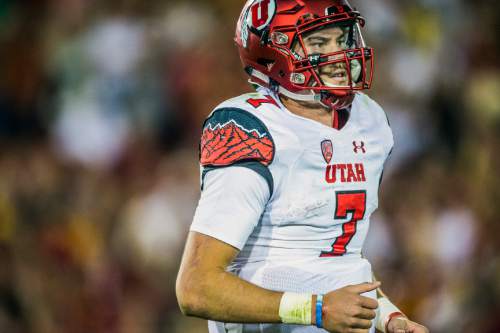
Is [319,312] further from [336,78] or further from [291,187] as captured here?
[336,78]

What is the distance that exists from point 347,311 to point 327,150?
591 millimetres

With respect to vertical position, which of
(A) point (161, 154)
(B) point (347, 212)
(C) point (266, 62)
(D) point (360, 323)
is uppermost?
(C) point (266, 62)

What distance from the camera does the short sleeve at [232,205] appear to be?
2.69 metres

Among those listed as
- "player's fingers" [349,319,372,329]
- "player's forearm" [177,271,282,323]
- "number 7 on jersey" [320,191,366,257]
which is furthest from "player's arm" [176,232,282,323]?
"number 7 on jersey" [320,191,366,257]

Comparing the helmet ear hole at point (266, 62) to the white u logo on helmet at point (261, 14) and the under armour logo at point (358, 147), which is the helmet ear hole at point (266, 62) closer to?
the white u logo on helmet at point (261, 14)

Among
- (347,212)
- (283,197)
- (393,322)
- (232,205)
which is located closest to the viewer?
(232,205)

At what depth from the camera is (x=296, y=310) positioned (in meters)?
2.61

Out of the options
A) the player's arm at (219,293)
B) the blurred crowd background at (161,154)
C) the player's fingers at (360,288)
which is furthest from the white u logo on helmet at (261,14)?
the blurred crowd background at (161,154)

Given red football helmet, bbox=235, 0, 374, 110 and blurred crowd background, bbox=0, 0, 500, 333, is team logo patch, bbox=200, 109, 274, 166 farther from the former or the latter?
blurred crowd background, bbox=0, 0, 500, 333

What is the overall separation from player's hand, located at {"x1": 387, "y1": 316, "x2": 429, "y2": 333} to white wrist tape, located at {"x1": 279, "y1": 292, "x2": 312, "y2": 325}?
524mm

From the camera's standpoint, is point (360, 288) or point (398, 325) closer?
point (360, 288)

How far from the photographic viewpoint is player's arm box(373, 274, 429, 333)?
298 cm

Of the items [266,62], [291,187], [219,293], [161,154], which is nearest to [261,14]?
[266,62]

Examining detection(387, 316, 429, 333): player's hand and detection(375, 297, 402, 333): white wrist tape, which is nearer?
detection(387, 316, 429, 333): player's hand
